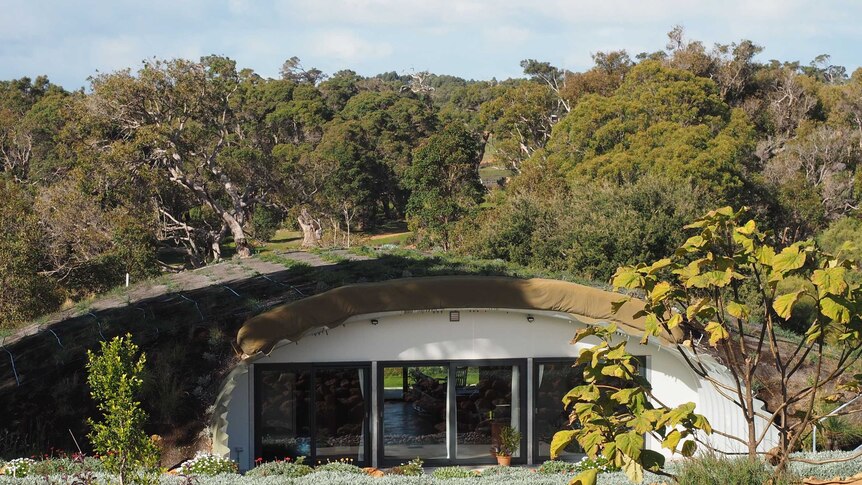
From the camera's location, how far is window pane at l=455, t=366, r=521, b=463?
Result: 15633 millimetres

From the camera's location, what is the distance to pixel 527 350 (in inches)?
614

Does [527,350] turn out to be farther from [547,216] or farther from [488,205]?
[488,205]

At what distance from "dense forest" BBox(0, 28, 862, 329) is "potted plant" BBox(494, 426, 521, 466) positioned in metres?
16.5

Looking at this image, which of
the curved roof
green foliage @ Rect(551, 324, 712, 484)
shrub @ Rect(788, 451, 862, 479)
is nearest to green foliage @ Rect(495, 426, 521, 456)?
the curved roof

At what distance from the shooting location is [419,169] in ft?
185

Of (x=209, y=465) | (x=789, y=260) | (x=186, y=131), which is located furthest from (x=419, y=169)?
(x=789, y=260)

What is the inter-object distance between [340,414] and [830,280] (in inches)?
370

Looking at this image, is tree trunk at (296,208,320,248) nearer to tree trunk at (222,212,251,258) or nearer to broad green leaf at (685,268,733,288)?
tree trunk at (222,212,251,258)

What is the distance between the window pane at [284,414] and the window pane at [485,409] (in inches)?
98.6

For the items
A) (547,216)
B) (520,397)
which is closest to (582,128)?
(547,216)

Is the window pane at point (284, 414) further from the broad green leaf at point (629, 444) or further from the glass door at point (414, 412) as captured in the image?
the broad green leaf at point (629, 444)

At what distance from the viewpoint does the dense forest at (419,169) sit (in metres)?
33.6

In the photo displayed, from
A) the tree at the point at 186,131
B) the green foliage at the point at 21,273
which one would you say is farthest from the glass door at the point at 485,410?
the tree at the point at 186,131

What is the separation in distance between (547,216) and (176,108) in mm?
16326
